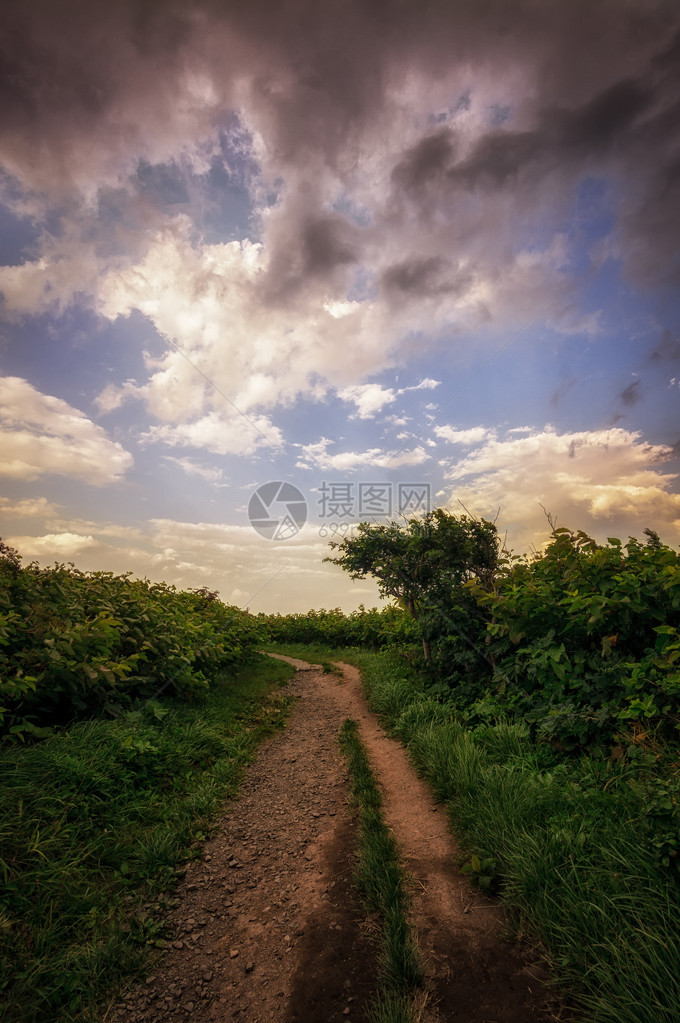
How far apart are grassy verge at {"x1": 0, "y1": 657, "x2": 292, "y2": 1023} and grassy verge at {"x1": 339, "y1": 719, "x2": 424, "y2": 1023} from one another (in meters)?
1.67

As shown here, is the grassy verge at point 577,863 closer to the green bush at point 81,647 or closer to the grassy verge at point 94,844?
the grassy verge at point 94,844

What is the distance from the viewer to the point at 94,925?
3.20 m

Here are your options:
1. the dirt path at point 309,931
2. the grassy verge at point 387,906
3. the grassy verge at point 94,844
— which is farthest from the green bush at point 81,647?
the grassy verge at point 387,906

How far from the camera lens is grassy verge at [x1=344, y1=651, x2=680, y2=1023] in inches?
94.8

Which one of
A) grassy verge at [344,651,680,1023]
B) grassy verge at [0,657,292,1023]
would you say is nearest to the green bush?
grassy verge at [0,657,292,1023]

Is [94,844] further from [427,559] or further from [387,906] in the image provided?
[427,559]

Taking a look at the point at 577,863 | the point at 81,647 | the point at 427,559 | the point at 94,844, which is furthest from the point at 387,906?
the point at 427,559

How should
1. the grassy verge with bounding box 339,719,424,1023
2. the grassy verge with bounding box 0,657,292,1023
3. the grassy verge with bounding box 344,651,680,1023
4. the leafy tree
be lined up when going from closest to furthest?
the grassy verge with bounding box 344,651,680,1023 → the grassy verge with bounding box 339,719,424,1023 → the grassy verge with bounding box 0,657,292,1023 → the leafy tree

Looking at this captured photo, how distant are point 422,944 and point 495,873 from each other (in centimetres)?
87

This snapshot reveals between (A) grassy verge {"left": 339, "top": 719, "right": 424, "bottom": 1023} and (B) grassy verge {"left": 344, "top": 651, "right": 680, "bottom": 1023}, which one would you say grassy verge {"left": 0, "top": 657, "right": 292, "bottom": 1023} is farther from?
(B) grassy verge {"left": 344, "top": 651, "right": 680, "bottom": 1023}

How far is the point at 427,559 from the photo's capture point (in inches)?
380

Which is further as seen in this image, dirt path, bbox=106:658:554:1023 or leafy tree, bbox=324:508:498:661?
leafy tree, bbox=324:508:498:661

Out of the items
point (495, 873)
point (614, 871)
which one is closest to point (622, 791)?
point (614, 871)

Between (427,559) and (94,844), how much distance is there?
7440mm
